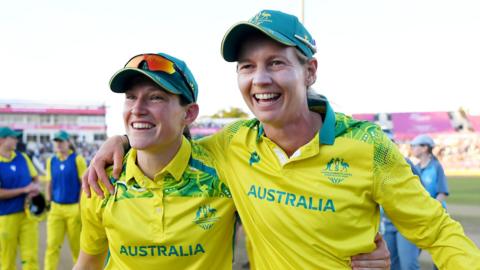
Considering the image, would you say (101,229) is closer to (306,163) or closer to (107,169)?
(107,169)

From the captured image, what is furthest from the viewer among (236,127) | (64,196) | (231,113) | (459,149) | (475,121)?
(231,113)

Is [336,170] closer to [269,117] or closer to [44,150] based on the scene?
[269,117]

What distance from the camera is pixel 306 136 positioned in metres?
2.29

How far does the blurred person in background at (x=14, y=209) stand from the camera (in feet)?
21.1

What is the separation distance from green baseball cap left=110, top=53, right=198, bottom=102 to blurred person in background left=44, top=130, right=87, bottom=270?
5220 mm

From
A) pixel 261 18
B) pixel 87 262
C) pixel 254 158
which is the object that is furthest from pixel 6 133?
pixel 261 18

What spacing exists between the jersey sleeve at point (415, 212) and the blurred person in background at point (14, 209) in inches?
231

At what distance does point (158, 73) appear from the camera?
2.30 m

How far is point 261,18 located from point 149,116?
29.1 inches

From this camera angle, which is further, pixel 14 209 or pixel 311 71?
pixel 14 209

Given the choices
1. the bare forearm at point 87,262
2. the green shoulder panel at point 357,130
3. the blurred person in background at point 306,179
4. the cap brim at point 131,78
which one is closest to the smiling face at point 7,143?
the bare forearm at point 87,262

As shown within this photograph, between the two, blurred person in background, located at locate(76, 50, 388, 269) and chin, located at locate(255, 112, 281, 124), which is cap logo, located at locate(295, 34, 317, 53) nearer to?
chin, located at locate(255, 112, 281, 124)

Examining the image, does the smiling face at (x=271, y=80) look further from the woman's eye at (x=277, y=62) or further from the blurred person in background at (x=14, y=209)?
the blurred person in background at (x=14, y=209)

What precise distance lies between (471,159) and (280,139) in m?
31.0
